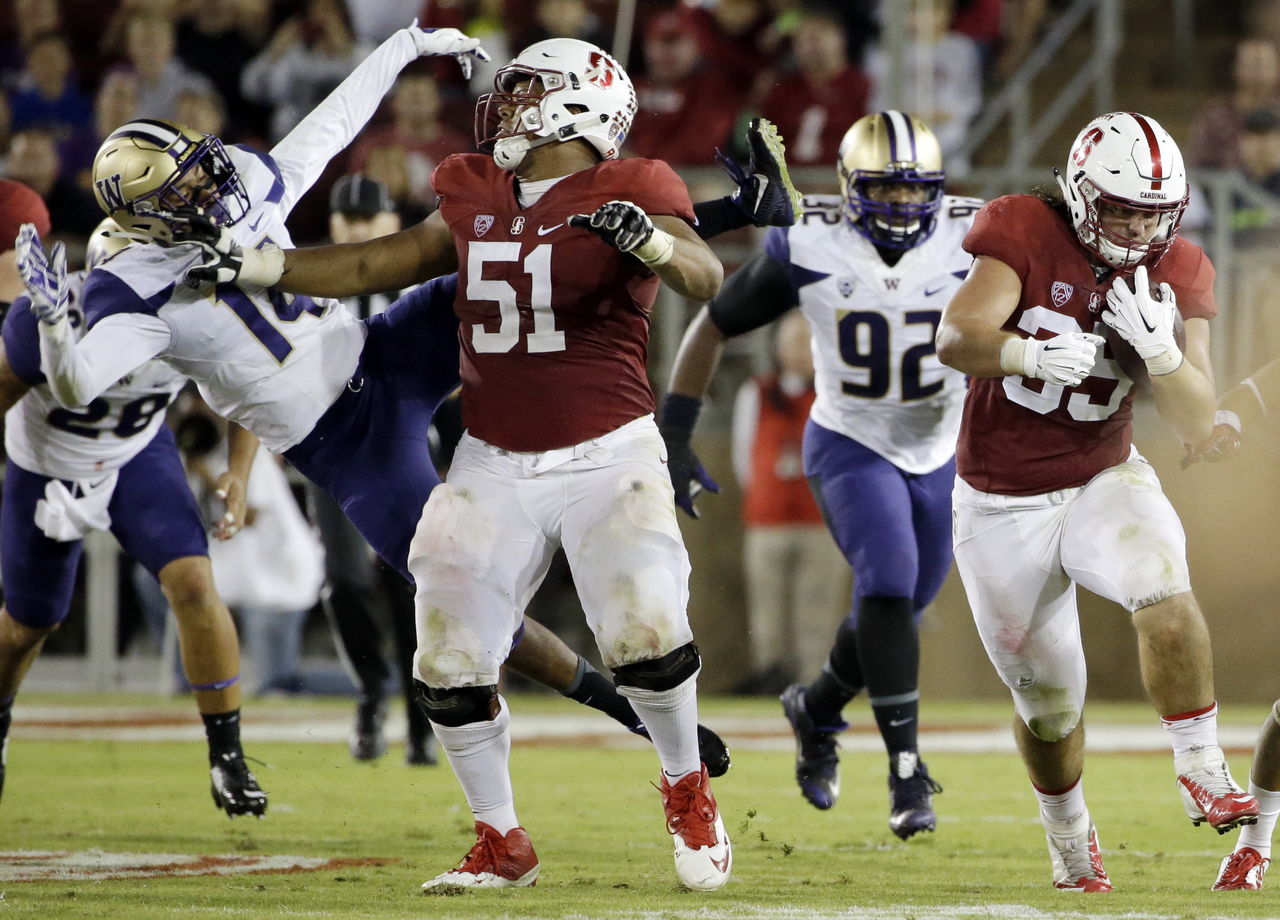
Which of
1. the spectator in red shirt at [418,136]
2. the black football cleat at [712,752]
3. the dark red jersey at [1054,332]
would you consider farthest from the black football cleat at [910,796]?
the spectator in red shirt at [418,136]

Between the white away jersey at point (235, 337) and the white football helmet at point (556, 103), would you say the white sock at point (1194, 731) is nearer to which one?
the white football helmet at point (556, 103)

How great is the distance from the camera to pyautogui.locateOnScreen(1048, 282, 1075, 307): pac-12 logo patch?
13.2 ft

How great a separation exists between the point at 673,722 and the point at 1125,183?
148cm

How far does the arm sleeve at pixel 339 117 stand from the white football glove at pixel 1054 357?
6.49ft

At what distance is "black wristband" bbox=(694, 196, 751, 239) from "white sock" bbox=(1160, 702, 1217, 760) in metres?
1.44

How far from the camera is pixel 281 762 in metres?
6.95

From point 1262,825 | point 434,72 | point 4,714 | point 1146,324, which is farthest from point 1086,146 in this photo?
point 434,72

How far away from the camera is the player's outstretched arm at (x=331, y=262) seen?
4082mm

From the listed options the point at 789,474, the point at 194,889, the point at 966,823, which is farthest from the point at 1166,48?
the point at 194,889

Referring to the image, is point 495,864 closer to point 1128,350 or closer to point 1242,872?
point 1242,872

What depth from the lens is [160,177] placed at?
4.38 m

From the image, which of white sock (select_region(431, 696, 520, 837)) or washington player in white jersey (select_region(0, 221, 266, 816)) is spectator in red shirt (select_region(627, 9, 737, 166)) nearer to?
washington player in white jersey (select_region(0, 221, 266, 816))

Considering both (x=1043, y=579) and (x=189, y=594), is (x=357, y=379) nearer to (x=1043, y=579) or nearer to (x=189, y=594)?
(x=189, y=594)

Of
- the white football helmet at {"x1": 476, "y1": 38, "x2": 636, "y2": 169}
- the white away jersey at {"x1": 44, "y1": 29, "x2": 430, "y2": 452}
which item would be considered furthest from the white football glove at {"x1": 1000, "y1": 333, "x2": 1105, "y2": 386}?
the white away jersey at {"x1": 44, "y1": 29, "x2": 430, "y2": 452}
